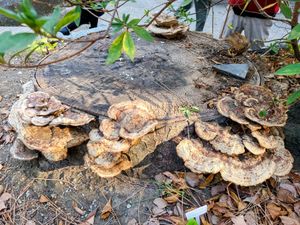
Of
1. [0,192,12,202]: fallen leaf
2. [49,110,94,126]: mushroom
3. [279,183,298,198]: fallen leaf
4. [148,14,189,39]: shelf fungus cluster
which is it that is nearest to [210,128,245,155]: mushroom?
[279,183,298,198]: fallen leaf

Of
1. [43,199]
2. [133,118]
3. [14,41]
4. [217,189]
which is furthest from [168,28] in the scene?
[14,41]

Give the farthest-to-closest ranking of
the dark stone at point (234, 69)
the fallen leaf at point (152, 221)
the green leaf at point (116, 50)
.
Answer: the dark stone at point (234, 69), the fallen leaf at point (152, 221), the green leaf at point (116, 50)

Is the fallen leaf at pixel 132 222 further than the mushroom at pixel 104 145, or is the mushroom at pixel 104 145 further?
the fallen leaf at pixel 132 222

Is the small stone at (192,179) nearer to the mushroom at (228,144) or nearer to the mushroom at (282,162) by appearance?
the mushroom at (228,144)

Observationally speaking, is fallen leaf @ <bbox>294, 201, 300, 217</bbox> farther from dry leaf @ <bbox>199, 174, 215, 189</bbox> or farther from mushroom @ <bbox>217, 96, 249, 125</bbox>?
mushroom @ <bbox>217, 96, 249, 125</bbox>

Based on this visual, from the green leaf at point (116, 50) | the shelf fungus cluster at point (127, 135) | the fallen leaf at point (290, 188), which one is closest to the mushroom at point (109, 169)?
the shelf fungus cluster at point (127, 135)

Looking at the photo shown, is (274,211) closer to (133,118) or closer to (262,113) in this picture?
(262,113)
